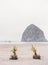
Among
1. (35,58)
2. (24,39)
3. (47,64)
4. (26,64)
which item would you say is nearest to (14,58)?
(35,58)

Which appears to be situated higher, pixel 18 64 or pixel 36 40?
pixel 36 40

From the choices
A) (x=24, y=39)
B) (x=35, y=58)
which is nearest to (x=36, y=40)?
(x=24, y=39)

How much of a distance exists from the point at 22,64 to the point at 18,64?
338mm

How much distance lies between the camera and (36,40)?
110 metres

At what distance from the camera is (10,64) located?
21016 mm

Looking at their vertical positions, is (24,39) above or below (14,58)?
above

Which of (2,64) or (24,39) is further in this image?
(24,39)

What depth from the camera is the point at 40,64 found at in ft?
67.4

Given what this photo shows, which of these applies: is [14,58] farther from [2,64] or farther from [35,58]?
[2,64]

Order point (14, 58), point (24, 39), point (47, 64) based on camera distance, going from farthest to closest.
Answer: point (24, 39)
point (14, 58)
point (47, 64)

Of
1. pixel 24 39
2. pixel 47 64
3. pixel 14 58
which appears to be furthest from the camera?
pixel 24 39

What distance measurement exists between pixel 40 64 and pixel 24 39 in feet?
286

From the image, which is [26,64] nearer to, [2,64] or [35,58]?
[2,64]

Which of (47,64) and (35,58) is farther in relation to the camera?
(35,58)
